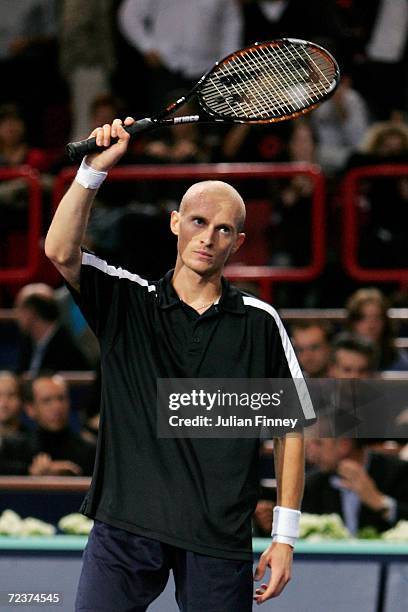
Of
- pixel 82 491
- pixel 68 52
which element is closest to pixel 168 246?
pixel 82 491

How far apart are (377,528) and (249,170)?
2950 mm

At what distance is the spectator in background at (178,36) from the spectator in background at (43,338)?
93.6 inches

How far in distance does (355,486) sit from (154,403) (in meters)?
2.25

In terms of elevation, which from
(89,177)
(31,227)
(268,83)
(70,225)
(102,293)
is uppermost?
(31,227)

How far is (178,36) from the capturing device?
31.0 ft

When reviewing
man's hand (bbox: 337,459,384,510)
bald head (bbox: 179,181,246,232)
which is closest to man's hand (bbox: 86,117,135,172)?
bald head (bbox: 179,181,246,232)

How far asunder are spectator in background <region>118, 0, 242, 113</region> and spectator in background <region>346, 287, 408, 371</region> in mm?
2683

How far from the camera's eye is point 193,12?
9281mm

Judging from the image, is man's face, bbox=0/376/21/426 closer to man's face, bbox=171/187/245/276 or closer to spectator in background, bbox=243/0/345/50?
man's face, bbox=171/187/245/276

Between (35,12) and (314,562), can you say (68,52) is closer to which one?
(35,12)

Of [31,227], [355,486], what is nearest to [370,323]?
[355,486]

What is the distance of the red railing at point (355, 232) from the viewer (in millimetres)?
7738

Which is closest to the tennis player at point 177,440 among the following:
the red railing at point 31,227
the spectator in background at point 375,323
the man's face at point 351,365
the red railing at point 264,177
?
the man's face at point 351,365

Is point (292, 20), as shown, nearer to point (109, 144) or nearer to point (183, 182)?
point (183, 182)
